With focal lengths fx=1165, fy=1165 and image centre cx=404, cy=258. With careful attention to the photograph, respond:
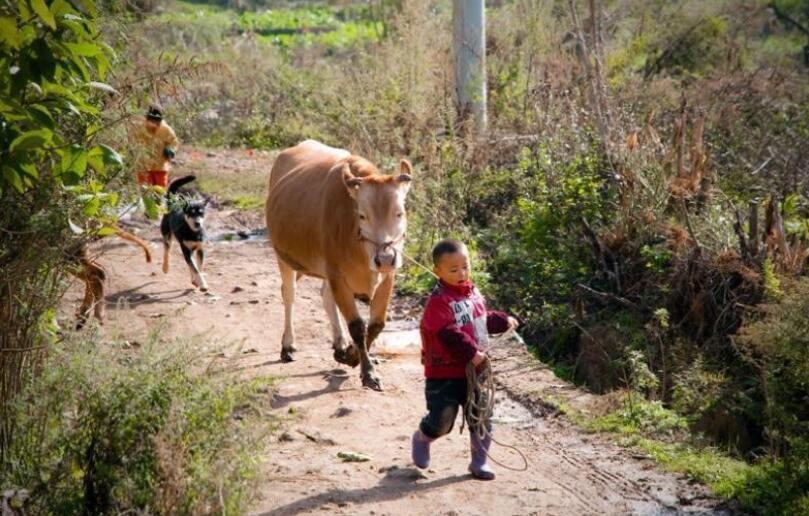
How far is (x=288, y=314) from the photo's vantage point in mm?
9680

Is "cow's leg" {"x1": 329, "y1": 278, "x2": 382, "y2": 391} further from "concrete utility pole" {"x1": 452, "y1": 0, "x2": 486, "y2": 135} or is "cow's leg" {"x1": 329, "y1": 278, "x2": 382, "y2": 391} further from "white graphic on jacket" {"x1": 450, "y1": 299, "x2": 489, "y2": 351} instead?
"concrete utility pole" {"x1": 452, "y1": 0, "x2": 486, "y2": 135}

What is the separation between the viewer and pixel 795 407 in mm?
7012

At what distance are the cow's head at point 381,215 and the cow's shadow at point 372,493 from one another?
5.49 ft

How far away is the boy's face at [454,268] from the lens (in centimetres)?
647

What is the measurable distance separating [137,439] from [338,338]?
3.96m

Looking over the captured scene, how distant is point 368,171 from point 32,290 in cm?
A: 324

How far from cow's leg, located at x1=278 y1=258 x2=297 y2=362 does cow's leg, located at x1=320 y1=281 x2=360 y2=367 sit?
14.1 inches

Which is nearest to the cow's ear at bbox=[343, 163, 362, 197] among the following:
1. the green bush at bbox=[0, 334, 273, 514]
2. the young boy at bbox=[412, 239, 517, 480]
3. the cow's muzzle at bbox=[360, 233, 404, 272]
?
the cow's muzzle at bbox=[360, 233, 404, 272]

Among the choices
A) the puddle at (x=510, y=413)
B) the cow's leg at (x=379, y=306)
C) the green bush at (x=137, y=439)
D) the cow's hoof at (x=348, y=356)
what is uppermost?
the green bush at (x=137, y=439)

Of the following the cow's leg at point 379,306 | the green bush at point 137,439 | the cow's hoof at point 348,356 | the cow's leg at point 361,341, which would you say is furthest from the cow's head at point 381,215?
the green bush at point 137,439

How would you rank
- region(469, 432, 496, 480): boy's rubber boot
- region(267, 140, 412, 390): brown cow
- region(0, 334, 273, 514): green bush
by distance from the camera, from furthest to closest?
region(267, 140, 412, 390): brown cow < region(469, 432, 496, 480): boy's rubber boot < region(0, 334, 273, 514): green bush

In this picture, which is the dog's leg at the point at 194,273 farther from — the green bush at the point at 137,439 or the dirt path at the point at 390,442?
the green bush at the point at 137,439

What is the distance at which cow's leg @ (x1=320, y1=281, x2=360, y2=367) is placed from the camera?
8.81m

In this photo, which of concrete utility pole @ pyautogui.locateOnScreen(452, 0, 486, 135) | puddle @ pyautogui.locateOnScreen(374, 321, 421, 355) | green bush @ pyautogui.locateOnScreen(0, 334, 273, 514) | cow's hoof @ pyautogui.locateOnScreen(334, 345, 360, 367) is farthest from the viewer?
concrete utility pole @ pyautogui.locateOnScreen(452, 0, 486, 135)
